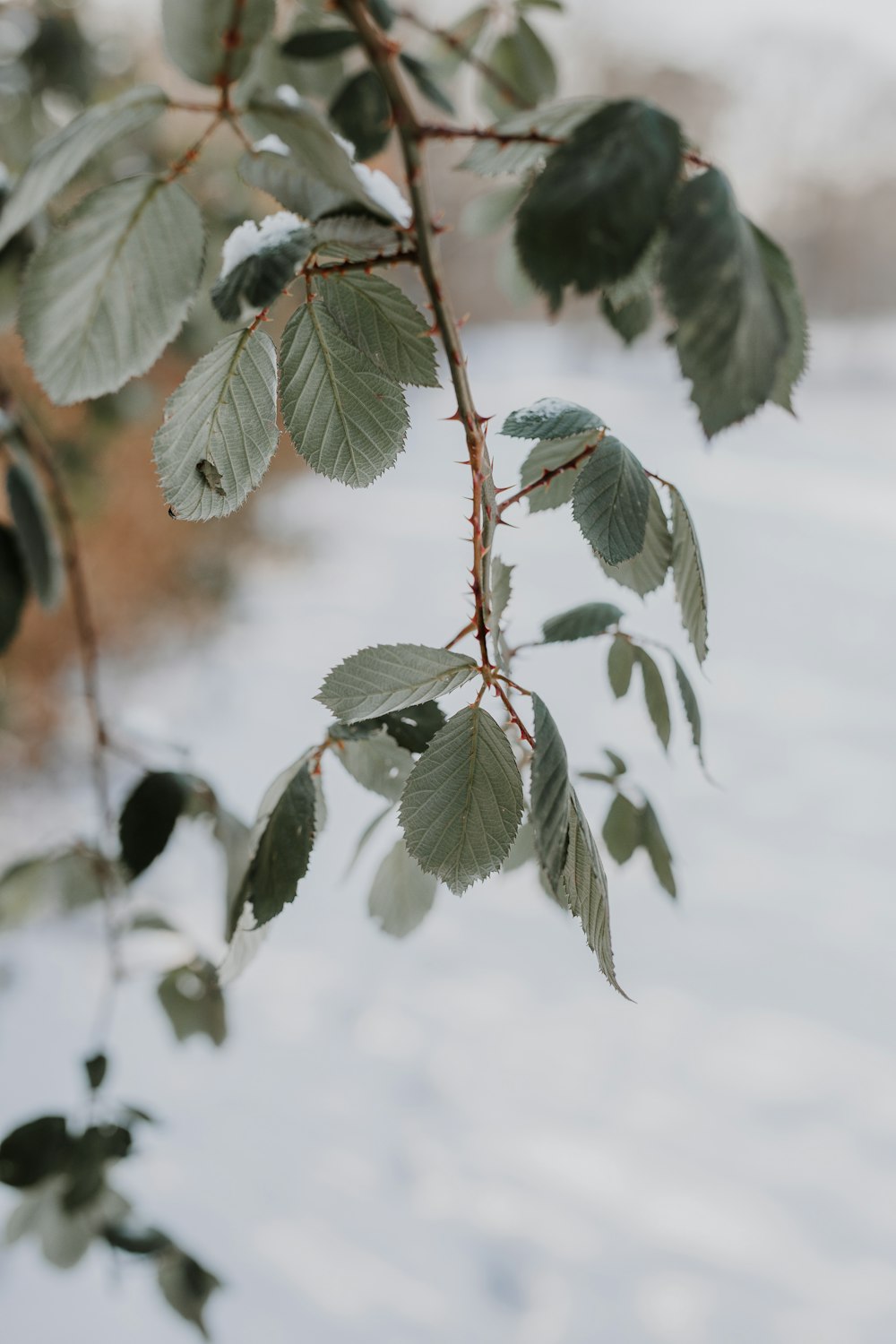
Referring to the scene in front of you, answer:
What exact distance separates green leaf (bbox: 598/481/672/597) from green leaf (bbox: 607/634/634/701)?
0.07 meters

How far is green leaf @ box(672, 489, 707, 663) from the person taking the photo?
30 centimetres

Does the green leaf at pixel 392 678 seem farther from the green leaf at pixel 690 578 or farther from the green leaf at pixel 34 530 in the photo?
the green leaf at pixel 34 530

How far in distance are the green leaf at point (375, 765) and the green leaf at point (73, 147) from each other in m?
0.20

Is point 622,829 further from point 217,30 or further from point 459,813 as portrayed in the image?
A: point 217,30

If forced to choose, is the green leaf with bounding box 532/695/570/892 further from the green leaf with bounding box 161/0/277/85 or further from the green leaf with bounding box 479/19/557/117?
the green leaf with bounding box 479/19/557/117

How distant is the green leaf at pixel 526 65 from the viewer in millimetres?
595

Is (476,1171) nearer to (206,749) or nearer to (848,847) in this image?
(848,847)

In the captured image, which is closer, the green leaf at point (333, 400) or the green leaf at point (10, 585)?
the green leaf at point (333, 400)

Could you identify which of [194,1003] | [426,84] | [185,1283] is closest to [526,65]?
[426,84]

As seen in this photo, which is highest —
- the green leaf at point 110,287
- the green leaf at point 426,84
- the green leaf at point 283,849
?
the green leaf at point 426,84

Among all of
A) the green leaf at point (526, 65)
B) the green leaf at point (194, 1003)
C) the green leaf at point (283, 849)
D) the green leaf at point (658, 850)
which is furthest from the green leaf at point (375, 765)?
Answer: the green leaf at point (526, 65)

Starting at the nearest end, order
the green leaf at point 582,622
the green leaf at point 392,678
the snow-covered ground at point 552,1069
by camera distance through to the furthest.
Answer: the green leaf at point 392,678 < the green leaf at point 582,622 < the snow-covered ground at point 552,1069

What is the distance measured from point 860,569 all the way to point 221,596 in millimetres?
2057

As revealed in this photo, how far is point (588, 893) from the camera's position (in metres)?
0.26
